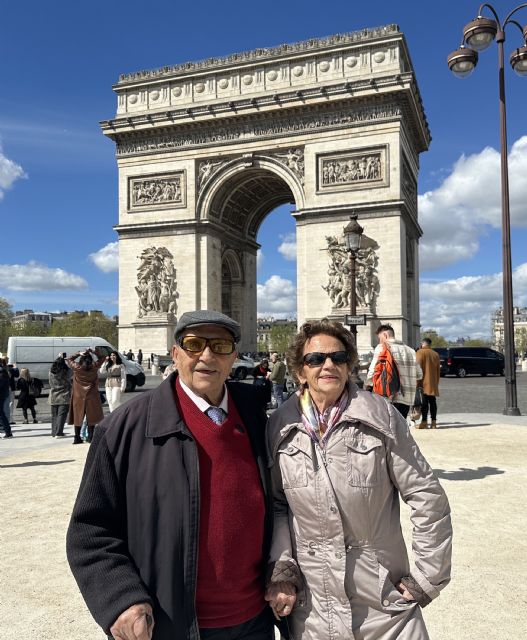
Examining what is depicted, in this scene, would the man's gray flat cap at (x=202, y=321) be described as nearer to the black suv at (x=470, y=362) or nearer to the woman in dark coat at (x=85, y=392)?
the woman in dark coat at (x=85, y=392)

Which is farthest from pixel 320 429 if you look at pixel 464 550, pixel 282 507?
pixel 464 550

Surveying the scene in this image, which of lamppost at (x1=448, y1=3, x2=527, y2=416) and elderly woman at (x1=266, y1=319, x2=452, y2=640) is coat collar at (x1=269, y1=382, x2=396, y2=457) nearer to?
elderly woman at (x1=266, y1=319, x2=452, y2=640)

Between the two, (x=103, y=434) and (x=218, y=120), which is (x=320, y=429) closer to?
(x=103, y=434)

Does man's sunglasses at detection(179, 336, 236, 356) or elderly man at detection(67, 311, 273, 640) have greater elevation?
man's sunglasses at detection(179, 336, 236, 356)

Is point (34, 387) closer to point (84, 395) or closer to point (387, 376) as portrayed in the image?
point (84, 395)

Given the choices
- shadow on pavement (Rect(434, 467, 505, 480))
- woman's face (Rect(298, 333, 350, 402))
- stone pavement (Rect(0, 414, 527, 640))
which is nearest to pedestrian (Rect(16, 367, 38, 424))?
stone pavement (Rect(0, 414, 527, 640))

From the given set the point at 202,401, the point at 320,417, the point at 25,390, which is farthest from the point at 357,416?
the point at 25,390

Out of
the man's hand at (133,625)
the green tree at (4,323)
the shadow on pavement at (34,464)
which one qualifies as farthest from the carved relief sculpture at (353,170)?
the green tree at (4,323)

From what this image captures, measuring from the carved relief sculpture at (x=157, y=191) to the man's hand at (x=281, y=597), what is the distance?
26.1m

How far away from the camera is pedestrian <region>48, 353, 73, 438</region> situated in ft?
34.0

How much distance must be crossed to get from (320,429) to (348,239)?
9532mm

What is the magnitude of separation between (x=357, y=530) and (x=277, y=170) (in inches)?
987

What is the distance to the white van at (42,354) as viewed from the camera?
19.1 m

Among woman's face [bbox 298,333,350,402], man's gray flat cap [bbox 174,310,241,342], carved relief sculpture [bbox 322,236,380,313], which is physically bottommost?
woman's face [bbox 298,333,350,402]
